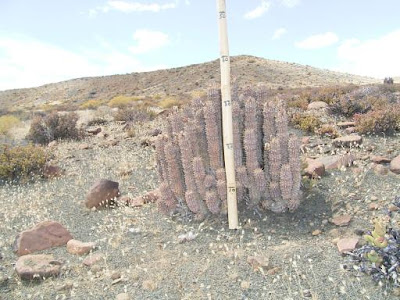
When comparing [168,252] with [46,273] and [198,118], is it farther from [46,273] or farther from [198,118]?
[198,118]

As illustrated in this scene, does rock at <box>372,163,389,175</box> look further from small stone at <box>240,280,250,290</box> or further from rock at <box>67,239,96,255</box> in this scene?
rock at <box>67,239,96,255</box>

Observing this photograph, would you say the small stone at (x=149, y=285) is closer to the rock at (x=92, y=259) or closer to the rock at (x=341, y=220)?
the rock at (x=92, y=259)

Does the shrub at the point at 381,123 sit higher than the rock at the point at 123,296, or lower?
higher

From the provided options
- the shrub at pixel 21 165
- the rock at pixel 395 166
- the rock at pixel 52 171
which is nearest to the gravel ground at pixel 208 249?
the rock at pixel 395 166

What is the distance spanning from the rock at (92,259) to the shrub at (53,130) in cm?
808

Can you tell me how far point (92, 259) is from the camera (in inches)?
180

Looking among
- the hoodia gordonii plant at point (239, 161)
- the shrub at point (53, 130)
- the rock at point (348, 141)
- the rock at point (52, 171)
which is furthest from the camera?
the shrub at point (53, 130)

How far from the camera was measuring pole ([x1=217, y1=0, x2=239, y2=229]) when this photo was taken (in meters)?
4.77

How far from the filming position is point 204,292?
3705 mm

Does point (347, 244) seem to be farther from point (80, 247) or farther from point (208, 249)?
point (80, 247)

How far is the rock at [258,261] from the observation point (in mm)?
3949

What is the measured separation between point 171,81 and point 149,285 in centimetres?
4986

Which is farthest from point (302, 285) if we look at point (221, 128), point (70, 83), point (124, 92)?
point (70, 83)

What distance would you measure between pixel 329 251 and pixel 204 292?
4.40ft
